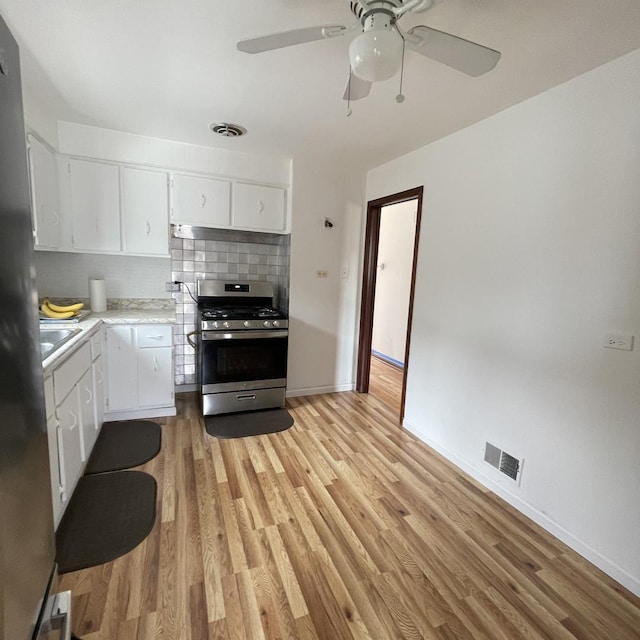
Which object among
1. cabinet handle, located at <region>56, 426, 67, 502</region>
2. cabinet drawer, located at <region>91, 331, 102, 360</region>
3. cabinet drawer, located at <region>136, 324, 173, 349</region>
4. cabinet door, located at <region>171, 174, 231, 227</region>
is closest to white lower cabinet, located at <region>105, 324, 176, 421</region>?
cabinet drawer, located at <region>136, 324, 173, 349</region>

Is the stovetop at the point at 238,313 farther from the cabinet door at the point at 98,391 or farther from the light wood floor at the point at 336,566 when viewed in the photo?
the light wood floor at the point at 336,566

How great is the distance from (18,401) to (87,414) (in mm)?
1717

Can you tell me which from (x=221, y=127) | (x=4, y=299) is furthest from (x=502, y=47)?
(x=4, y=299)

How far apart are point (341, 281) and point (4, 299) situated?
3.13 metres

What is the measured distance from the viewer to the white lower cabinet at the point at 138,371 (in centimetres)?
275

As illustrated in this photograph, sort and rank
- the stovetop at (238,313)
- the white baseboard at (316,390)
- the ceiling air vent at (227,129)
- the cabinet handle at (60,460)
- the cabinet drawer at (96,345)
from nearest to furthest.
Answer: the cabinet handle at (60,460)
the cabinet drawer at (96,345)
the ceiling air vent at (227,129)
the stovetop at (238,313)
the white baseboard at (316,390)

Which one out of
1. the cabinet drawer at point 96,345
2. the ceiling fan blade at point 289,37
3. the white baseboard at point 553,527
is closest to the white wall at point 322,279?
the white baseboard at point 553,527

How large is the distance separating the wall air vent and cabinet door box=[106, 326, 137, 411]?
2728 mm

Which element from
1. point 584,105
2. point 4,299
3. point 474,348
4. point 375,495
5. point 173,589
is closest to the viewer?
point 4,299

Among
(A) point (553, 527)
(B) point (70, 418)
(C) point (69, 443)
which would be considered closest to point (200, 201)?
(B) point (70, 418)

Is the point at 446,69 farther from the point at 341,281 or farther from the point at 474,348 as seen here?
the point at 341,281

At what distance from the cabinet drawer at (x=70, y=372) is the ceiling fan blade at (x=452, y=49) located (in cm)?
205

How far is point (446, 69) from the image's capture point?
1737 millimetres

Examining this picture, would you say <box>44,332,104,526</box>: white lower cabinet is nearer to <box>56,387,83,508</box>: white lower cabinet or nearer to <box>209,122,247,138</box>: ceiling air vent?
<box>56,387,83,508</box>: white lower cabinet
